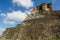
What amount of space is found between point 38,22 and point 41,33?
30.4ft

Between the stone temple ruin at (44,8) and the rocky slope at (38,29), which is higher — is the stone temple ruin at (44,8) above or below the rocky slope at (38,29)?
above

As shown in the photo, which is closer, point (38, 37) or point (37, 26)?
point (38, 37)

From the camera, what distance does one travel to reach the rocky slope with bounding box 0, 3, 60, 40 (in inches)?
3680

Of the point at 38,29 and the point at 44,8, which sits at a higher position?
the point at 44,8

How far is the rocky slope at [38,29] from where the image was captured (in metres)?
93.5

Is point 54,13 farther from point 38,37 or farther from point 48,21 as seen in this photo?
point 38,37

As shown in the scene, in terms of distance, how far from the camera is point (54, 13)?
11500 centimetres

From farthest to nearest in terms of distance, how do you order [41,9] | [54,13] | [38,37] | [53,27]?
[41,9] < [54,13] < [53,27] < [38,37]

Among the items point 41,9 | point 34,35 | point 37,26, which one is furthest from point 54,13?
point 34,35

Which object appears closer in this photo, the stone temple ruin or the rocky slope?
the rocky slope

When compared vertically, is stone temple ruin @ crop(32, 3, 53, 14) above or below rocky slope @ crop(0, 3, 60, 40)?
above

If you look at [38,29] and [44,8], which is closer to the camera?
[38,29]

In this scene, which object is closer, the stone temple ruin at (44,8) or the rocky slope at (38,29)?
the rocky slope at (38,29)

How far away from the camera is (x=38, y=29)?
3880 inches
